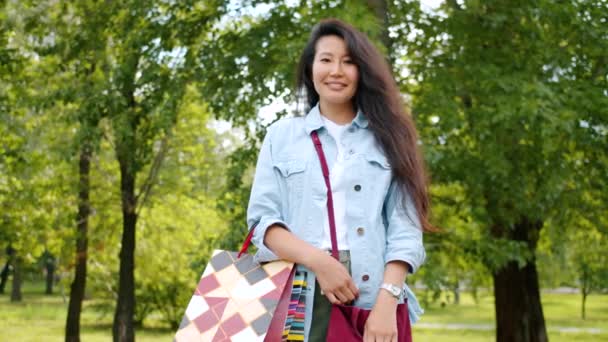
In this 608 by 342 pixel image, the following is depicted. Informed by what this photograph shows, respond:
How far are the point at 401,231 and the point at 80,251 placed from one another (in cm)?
1584

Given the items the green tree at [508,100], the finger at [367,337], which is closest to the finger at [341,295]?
the finger at [367,337]

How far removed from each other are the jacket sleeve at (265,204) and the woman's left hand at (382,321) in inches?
13.1

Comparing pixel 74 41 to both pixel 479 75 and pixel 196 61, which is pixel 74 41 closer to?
pixel 196 61

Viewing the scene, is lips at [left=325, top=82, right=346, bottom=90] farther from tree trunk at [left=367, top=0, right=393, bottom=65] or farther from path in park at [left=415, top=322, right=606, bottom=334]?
path in park at [left=415, top=322, right=606, bottom=334]

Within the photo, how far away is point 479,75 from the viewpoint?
9375mm

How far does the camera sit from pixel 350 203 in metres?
2.61

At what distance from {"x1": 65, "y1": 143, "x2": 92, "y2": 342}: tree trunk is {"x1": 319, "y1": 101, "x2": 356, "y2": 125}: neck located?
1418cm

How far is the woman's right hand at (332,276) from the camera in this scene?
2.50 metres

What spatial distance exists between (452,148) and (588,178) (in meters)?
1.67

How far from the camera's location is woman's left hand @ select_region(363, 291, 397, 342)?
8.20ft

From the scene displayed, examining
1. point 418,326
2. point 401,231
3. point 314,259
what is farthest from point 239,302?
point 418,326

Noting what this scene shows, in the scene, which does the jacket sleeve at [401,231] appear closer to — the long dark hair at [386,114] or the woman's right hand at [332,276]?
the long dark hair at [386,114]

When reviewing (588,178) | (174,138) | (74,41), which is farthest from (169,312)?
(588,178)

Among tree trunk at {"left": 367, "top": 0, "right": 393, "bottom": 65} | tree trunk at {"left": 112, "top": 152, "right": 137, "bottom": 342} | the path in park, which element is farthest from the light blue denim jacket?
the path in park
